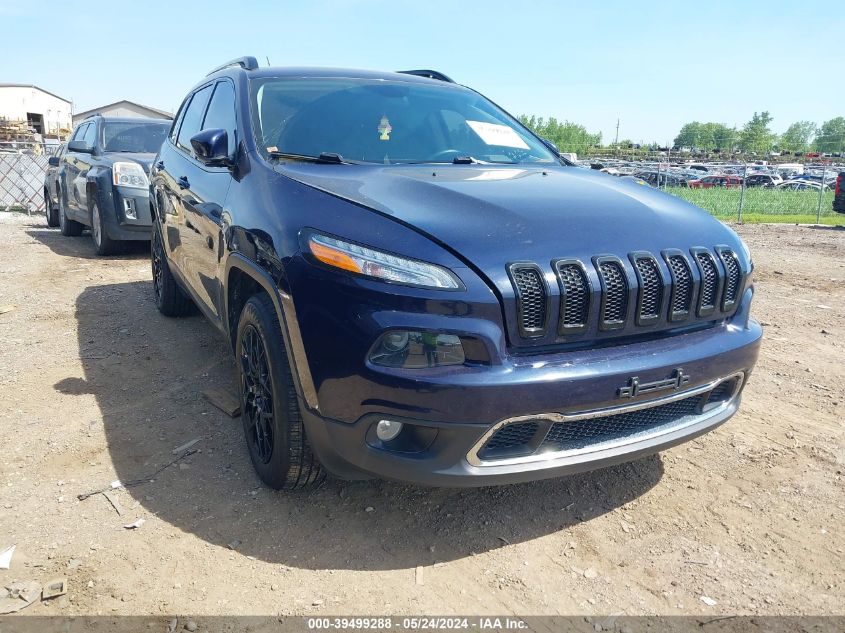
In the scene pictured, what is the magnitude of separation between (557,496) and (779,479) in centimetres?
109

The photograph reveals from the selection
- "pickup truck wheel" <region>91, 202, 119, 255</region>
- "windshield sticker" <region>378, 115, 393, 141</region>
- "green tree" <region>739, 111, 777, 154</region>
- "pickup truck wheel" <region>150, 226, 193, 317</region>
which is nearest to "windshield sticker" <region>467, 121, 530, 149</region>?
"windshield sticker" <region>378, 115, 393, 141</region>

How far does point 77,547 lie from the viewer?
2.49 m

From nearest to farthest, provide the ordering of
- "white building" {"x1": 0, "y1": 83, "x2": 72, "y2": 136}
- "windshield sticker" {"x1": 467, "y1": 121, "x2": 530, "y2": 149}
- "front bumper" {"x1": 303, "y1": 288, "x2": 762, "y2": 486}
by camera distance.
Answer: "front bumper" {"x1": 303, "y1": 288, "x2": 762, "y2": 486}
"windshield sticker" {"x1": 467, "y1": 121, "x2": 530, "y2": 149}
"white building" {"x1": 0, "y1": 83, "x2": 72, "y2": 136}

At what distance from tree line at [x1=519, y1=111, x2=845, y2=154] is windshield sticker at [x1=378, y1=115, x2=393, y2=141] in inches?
1402

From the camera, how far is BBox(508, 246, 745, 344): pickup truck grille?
2.16 meters

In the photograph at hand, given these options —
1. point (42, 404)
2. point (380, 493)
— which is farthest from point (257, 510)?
point (42, 404)

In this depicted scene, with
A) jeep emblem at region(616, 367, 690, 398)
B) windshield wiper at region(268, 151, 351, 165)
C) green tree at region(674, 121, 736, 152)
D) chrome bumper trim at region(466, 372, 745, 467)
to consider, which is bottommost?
chrome bumper trim at region(466, 372, 745, 467)

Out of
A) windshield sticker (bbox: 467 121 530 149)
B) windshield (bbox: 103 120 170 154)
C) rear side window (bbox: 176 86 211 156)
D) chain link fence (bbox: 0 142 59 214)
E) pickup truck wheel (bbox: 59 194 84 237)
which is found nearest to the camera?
windshield sticker (bbox: 467 121 530 149)

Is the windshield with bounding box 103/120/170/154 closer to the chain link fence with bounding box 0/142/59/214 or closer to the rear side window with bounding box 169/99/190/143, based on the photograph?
the rear side window with bounding box 169/99/190/143

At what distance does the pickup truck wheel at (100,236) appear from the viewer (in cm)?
798

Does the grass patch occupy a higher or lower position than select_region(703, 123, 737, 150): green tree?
lower

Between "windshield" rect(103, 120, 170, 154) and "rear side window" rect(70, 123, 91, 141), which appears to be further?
"rear side window" rect(70, 123, 91, 141)

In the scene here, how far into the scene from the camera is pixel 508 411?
6.93ft

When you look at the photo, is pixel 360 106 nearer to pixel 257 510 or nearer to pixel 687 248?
pixel 687 248
